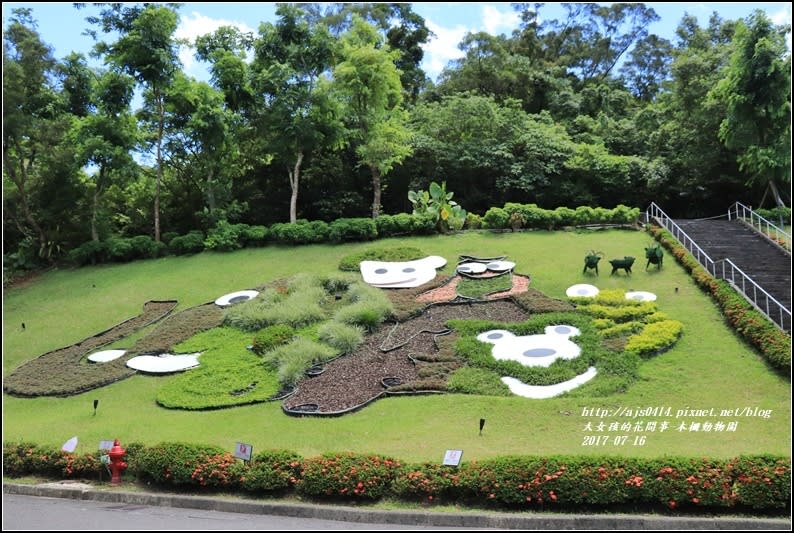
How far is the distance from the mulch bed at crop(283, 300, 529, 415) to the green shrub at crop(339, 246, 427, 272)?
4.31m

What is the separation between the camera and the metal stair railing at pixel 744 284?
13.6 meters

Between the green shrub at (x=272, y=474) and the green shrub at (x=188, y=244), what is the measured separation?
17.6 metres

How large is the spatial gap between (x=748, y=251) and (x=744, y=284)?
4.33m

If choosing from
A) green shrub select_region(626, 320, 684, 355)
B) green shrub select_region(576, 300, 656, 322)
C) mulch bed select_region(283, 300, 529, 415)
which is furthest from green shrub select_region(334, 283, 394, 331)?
green shrub select_region(626, 320, 684, 355)

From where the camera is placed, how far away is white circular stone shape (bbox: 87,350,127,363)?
1611 cm

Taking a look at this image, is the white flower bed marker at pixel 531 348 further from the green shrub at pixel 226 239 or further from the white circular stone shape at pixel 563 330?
the green shrub at pixel 226 239

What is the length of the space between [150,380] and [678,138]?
24.7 meters

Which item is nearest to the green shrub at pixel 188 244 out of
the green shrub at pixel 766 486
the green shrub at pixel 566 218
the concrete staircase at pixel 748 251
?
the green shrub at pixel 566 218

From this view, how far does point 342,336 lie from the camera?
14.8 meters

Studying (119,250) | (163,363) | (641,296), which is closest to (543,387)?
(641,296)

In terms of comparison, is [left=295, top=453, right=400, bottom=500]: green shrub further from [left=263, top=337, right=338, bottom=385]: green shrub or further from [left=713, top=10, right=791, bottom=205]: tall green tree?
[left=713, top=10, right=791, bottom=205]: tall green tree

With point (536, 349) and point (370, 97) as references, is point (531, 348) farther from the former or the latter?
point (370, 97)

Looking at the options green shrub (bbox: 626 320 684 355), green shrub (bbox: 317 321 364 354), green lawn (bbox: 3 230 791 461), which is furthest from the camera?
green shrub (bbox: 317 321 364 354)

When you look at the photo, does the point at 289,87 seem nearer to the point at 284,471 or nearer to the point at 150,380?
the point at 150,380
